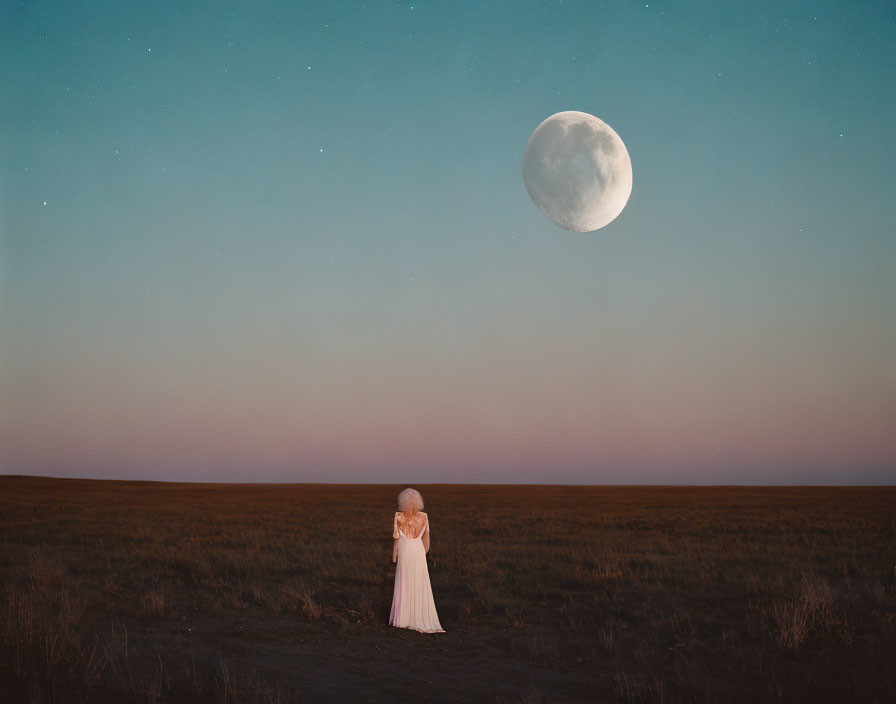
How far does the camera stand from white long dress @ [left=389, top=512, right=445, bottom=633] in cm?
948

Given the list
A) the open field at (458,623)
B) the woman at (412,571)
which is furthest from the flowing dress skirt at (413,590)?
the open field at (458,623)

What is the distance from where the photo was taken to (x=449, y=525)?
28.7m

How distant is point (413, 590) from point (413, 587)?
0.04 metres

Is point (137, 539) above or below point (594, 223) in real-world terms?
below

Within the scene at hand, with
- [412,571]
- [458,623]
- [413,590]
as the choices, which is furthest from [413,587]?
[458,623]

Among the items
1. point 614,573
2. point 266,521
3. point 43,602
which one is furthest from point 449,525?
point 43,602

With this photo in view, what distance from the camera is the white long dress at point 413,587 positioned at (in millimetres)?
9477

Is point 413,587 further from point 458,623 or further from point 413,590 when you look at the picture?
point 458,623

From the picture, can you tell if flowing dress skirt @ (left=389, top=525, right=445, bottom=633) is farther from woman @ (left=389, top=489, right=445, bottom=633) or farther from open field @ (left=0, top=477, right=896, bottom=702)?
open field @ (left=0, top=477, right=896, bottom=702)

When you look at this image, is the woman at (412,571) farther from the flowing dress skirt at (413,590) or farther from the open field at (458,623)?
the open field at (458,623)

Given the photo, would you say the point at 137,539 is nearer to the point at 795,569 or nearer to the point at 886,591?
the point at 795,569

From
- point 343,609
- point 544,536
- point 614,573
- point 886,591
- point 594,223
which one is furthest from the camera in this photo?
point 544,536

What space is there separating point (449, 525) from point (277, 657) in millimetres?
20772

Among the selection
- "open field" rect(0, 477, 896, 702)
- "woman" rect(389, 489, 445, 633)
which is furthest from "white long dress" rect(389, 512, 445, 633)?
"open field" rect(0, 477, 896, 702)
